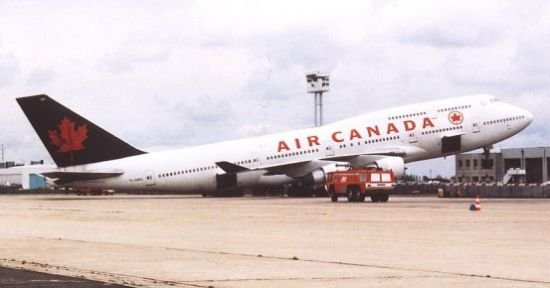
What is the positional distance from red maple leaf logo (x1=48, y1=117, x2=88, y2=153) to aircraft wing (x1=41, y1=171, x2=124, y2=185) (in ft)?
6.55

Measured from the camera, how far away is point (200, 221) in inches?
1401

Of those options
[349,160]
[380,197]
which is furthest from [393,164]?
[380,197]

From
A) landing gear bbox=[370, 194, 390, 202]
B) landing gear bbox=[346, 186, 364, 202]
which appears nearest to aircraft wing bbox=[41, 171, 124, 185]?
landing gear bbox=[346, 186, 364, 202]

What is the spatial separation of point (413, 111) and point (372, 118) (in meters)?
3.21

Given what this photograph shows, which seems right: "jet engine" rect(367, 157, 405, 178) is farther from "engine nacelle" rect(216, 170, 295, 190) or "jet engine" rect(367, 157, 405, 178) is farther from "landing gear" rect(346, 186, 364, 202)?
"landing gear" rect(346, 186, 364, 202)

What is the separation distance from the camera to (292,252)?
21.0 meters

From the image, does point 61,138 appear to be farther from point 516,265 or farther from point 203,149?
point 516,265

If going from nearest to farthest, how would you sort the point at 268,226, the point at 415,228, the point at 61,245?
the point at 61,245 → the point at 415,228 → the point at 268,226

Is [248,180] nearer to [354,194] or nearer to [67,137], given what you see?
[67,137]

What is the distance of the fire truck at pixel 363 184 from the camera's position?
5509cm

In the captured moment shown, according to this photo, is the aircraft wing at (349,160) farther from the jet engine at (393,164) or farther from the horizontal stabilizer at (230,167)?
→ the horizontal stabilizer at (230,167)

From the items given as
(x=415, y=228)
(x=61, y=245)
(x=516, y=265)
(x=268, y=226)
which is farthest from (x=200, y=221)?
(x=516, y=265)

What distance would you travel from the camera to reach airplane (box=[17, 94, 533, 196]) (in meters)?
71.9

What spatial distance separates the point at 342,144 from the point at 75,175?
20.2 metres
